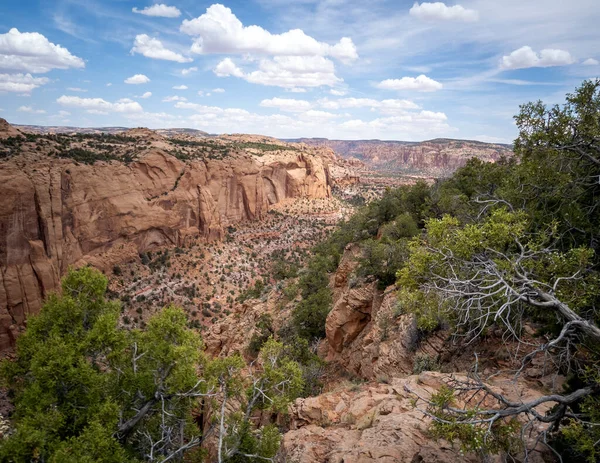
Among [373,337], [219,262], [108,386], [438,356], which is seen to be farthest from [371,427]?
[219,262]

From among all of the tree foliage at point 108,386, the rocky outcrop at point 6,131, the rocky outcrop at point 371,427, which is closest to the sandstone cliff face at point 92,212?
the rocky outcrop at point 6,131

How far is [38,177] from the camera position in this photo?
94.2 ft

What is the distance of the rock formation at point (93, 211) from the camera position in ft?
87.0

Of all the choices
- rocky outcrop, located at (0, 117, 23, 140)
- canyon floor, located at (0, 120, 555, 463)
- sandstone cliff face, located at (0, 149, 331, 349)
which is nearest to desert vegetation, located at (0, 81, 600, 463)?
canyon floor, located at (0, 120, 555, 463)

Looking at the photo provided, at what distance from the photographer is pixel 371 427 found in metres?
7.66

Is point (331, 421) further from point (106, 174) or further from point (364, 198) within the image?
point (364, 198)

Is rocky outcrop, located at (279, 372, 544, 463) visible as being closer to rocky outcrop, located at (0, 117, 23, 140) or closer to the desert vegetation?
the desert vegetation

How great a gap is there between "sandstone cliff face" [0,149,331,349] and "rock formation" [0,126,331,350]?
69mm

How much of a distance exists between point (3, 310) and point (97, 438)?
26.8 m

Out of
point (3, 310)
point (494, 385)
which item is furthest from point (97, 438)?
point (3, 310)

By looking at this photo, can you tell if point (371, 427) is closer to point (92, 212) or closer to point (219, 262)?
point (92, 212)

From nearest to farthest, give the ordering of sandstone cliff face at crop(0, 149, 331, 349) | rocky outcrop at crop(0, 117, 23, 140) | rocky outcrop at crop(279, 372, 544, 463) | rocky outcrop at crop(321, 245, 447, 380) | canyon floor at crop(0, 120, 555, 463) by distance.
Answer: rocky outcrop at crop(279, 372, 544, 463) → canyon floor at crop(0, 120, 555, 463) → rocky outcrop at crop(321, 245, 447, 380) → sandstone cliff face at crop(0, 149, 331, 349) → rocky outcrop at crop(0, 117, 23, 140)

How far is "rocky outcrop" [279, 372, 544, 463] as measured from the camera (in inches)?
258

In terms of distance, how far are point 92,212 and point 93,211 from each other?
0.45 feet
